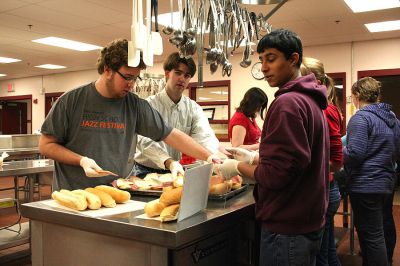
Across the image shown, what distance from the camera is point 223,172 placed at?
1445 mm

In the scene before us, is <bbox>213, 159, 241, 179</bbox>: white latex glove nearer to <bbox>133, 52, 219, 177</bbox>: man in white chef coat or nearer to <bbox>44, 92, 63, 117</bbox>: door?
<bbox>133, 52, 219, 177</bbox>: man in white chef coat

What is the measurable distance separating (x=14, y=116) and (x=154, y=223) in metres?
12.1

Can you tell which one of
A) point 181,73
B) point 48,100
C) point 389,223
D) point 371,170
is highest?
point 48,100

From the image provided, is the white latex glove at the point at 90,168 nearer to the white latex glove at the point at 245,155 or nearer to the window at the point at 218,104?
the white latex glove at the point at 245,155

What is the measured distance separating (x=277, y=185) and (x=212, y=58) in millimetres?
1033

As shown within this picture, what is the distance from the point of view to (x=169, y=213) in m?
1.16

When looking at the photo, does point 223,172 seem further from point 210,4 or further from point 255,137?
point 255,137

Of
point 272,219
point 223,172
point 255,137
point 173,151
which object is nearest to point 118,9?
point 255,137

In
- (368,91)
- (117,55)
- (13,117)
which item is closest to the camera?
(117,55)

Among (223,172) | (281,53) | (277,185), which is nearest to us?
(277,185)

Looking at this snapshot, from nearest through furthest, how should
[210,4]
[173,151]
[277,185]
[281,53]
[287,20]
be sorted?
[277,185]
[281,53]
[210,4]
[173,151]
[287,20]

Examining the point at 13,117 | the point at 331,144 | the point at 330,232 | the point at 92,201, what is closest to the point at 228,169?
the point at 92,201

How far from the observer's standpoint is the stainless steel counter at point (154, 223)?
1.08 m

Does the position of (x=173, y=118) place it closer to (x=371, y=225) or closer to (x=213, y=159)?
(x=213, y=159)
